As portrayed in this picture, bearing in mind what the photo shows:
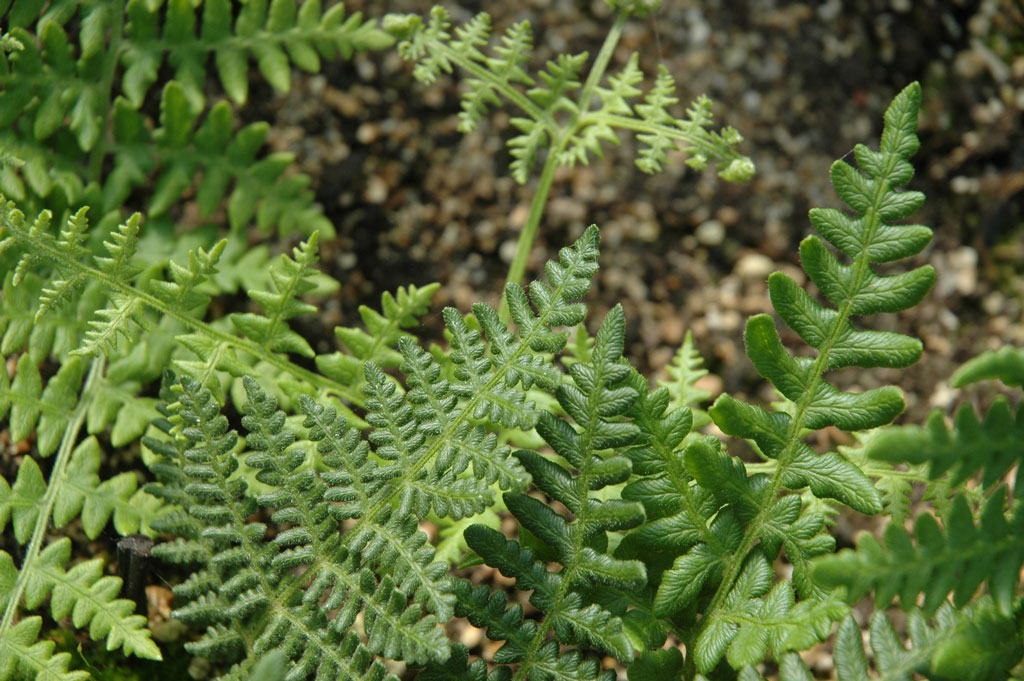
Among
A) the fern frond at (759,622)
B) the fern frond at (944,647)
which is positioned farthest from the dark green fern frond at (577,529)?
the fern frond at (944,647)

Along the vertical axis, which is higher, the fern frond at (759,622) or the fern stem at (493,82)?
the fern stem at (493,82)

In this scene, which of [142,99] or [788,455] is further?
[142,99]

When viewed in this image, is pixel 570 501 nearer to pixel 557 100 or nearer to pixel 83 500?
pixel 557 100

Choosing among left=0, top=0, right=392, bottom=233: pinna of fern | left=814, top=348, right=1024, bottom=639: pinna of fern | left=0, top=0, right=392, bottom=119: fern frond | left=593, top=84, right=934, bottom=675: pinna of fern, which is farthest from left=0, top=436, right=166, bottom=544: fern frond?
left=814, top=348, right=1024, bottom=639: pinna of fern

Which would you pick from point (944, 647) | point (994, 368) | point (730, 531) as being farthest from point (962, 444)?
point (730, 531)

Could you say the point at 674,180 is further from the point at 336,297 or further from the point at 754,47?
the point at 336,297

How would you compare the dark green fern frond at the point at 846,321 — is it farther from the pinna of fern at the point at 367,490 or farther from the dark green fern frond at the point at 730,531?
the pinna of fern at the point at 367,490

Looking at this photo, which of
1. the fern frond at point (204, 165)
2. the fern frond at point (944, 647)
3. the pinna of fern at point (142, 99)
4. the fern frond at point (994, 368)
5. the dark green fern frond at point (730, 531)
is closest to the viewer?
the fern frond at point (994, 368)

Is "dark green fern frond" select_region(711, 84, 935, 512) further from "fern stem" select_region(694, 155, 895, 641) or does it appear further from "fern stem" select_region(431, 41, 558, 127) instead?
"fern stem" select_region(431, 41, 558, 127)
